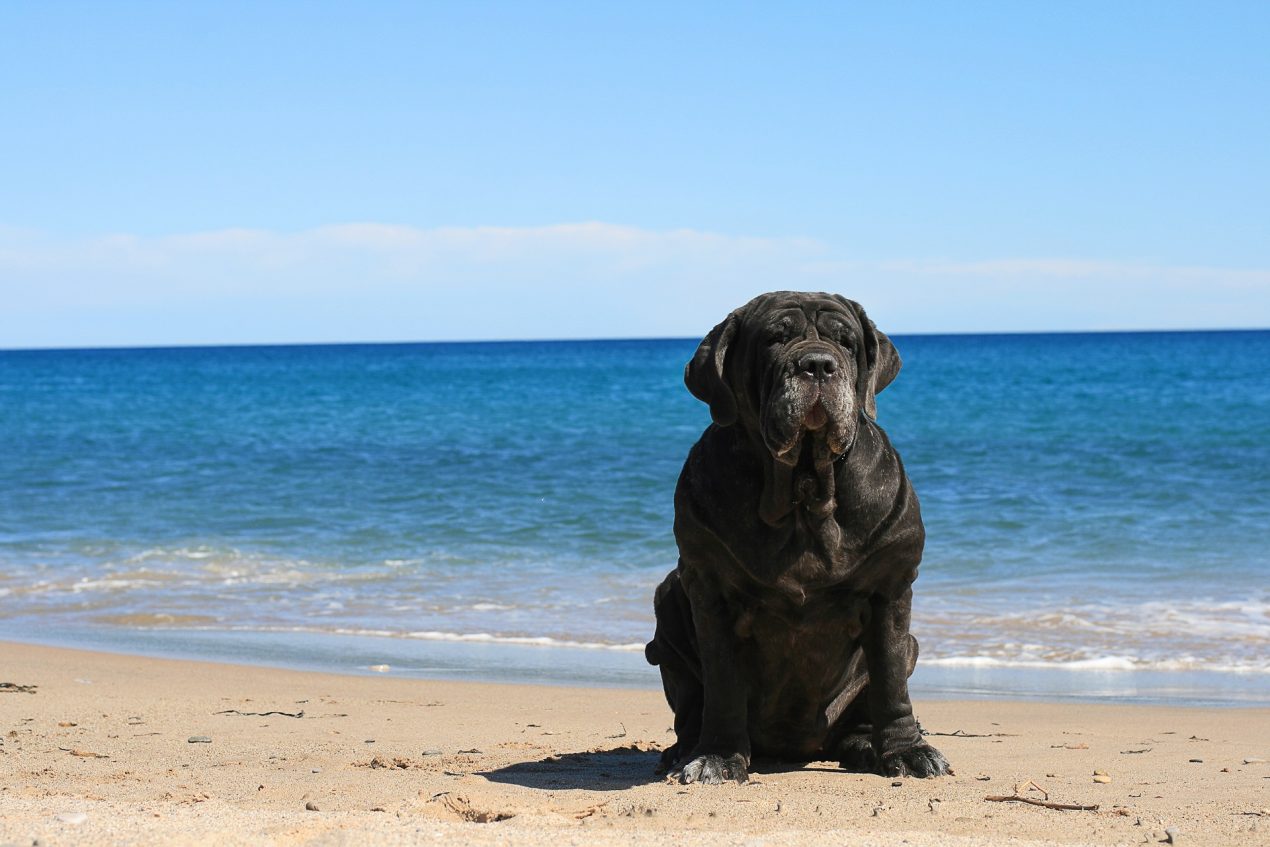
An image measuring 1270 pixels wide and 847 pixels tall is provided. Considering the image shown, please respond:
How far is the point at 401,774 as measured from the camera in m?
4.89

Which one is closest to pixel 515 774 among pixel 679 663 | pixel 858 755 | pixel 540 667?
pixel 679 663

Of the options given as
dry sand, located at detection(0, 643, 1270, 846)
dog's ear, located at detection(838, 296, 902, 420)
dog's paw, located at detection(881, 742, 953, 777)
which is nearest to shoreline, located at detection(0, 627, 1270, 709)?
dry sand, located at detection(0, 643, 1270, 846)

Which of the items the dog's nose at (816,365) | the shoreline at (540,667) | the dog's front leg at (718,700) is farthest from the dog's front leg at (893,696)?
the shoreline at (540,667)

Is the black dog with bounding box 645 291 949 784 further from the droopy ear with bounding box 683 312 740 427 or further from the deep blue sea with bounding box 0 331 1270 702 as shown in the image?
the deep blue sea with bounding box 0 331 1270 702

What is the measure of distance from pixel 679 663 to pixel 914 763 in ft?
2.86

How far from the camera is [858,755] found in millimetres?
4910

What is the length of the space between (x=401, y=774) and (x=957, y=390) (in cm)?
4002

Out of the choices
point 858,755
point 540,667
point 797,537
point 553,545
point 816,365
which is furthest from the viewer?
point 553,545

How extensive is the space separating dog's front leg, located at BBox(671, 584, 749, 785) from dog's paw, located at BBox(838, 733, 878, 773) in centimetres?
41

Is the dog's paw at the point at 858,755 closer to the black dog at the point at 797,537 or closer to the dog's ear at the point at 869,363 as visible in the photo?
the black dog at the point at 797,537

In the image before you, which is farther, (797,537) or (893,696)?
(893,696)

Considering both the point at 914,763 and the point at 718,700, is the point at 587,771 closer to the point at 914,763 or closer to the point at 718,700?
the point at 718,700

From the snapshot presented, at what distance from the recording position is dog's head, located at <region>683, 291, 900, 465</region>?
4152mm

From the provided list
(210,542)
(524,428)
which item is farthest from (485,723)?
(524,428)
